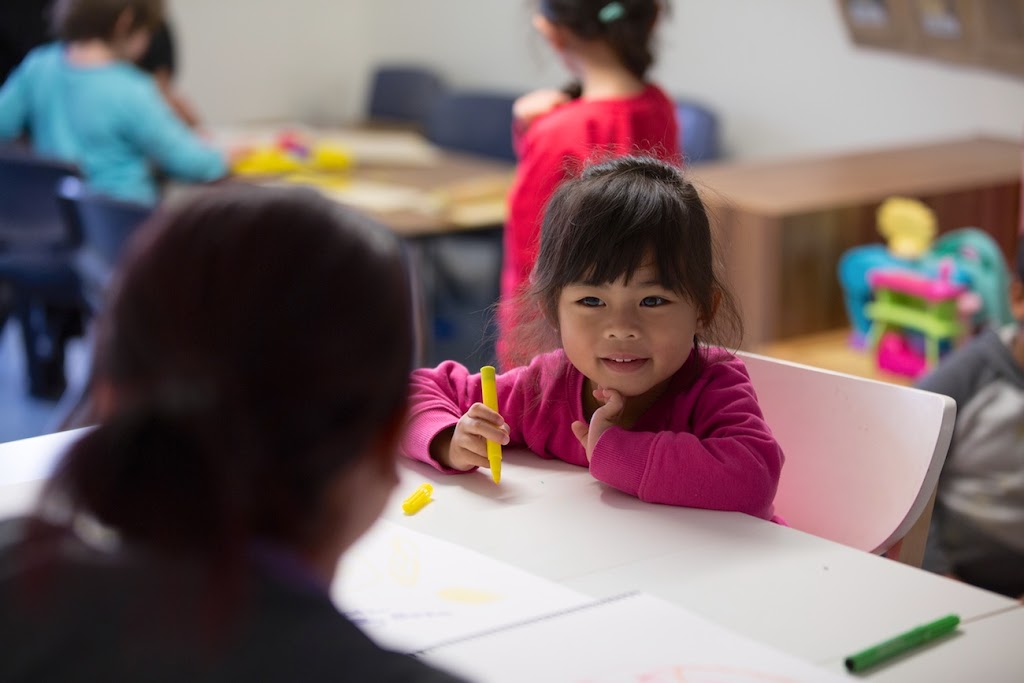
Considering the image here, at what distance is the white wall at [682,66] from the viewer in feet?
13.1

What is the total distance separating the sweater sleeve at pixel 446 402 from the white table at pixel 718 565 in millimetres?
35

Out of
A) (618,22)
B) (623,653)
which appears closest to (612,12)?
(618,22)

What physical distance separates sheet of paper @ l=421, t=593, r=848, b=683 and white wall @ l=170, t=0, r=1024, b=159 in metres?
2.00

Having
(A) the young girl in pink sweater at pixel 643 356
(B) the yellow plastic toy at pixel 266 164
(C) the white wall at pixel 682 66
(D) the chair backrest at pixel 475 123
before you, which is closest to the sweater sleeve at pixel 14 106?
(B) the yellow plastic toy at pixel 266 164

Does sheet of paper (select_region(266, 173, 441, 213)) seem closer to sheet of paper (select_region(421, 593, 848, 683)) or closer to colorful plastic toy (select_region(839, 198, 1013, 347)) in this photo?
colorful plastic toy (select_region(839, 198, 1013, 347))

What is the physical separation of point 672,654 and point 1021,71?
10.1 feet

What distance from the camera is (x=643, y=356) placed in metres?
1.39

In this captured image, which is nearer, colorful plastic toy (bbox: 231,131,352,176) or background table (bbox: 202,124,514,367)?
background table (bbox: 202,124,514,367)

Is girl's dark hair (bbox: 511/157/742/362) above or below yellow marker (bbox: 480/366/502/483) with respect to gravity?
above

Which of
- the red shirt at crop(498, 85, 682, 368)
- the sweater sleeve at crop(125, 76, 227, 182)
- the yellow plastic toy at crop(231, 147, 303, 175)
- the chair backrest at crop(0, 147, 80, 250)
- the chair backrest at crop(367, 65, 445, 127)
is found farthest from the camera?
the chair backrest at crop(367, 65, 445, 127)

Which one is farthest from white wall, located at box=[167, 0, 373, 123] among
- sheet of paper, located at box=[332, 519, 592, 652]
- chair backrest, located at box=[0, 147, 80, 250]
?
sheet of paper, located at box=[332, 519, 592, 652]

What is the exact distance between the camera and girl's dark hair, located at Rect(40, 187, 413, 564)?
0.62 metres

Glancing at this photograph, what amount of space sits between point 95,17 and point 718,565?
8.72ft

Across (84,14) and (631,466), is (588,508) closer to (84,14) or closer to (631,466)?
(631,466)
